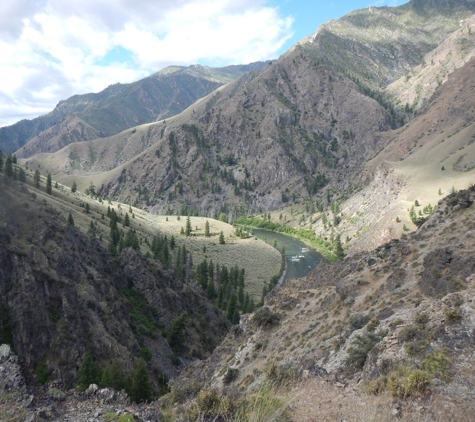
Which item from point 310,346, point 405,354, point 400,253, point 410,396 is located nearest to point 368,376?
point 405,354

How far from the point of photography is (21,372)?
1352 centimetres

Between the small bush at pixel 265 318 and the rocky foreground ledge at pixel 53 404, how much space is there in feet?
63.7

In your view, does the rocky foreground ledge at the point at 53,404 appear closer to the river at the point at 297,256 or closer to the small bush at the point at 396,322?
the small bush at the point at 396,322

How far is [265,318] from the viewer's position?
106 feet

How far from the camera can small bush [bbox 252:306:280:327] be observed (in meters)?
31.9

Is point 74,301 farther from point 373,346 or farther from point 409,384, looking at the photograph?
point 409,384

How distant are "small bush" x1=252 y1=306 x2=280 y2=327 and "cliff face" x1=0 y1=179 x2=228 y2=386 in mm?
14121

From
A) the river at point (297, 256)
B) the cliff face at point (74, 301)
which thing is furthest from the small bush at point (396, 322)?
the river at point (297, 256)

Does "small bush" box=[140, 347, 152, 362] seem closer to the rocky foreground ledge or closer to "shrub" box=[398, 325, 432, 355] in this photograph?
the rocky foreground ledge

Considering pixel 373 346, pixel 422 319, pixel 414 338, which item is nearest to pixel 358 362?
pixel 373 346

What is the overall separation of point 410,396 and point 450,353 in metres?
3.29

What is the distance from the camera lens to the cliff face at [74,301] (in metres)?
30.4

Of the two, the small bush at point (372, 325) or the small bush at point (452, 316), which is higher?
the small bush at point (452, 316)

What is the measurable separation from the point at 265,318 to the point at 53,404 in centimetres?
2280
